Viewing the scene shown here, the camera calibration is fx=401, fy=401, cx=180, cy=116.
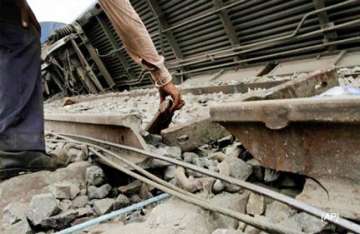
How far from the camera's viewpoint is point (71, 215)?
67.1 inches

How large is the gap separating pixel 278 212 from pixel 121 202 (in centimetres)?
76

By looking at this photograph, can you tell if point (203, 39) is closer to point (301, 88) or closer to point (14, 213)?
point (301, 88)

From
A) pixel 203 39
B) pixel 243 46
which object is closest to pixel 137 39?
pixel 243 46

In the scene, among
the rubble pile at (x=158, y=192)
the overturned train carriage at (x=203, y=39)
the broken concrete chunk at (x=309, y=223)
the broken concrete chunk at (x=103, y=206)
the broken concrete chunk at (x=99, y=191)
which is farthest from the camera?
the overturned train carriage at (x=203, y=39)

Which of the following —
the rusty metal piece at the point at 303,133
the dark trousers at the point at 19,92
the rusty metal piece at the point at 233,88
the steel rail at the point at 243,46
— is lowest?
the rusty metal piece at the point at 233,88

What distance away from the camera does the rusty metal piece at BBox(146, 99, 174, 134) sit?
2.29 m

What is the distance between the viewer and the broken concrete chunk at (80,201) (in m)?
1.92

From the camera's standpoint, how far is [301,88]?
6.33 ft

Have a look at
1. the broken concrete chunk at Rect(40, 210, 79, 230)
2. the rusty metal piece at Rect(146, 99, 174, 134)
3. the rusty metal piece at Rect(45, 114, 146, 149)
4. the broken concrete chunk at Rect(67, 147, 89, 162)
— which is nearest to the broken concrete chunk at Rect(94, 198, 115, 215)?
the broken concrete chunk at Rect(40, 210, 79, 230)

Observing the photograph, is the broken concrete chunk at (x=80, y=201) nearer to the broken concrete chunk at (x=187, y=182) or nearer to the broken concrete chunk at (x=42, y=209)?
the broken concrete chunk at (x=42, y=209)

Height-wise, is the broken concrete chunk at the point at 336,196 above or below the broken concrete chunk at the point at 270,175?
above

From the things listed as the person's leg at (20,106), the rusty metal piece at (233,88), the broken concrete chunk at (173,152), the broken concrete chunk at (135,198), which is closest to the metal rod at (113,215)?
the broken concrete chunk at (135,198)

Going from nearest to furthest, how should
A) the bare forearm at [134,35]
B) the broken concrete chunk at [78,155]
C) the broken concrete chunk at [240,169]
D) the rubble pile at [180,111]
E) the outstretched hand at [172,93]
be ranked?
1. the broken concrete chunk at [240,169]
2. the bare forearm at [134,35]
3. the outstretched hand at [172,93]
4. the broken concrete chunk at [78,155]
5. the rubble pile at [180,111]

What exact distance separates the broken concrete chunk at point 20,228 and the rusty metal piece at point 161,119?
3.17 feet
